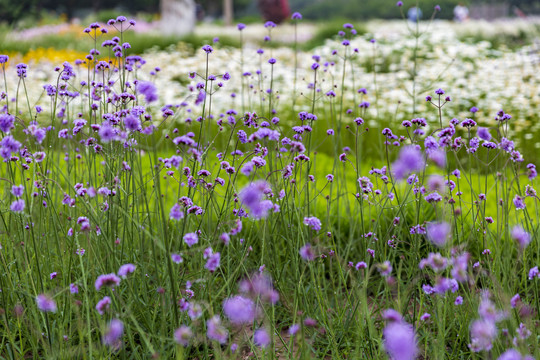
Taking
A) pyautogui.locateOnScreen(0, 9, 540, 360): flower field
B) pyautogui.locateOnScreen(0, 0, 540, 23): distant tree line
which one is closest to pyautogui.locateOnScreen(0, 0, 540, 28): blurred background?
pyautogui.locateOnScreen(0, 0, 540, 23): distant tree line

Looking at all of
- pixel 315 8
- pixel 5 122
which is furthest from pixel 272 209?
pixel 315 8

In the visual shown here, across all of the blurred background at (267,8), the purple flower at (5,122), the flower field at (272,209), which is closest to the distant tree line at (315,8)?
the blurred background at (267,8)

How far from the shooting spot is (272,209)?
6.91ft

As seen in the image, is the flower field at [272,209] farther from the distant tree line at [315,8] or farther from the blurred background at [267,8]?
the distant tree line at [315,8]

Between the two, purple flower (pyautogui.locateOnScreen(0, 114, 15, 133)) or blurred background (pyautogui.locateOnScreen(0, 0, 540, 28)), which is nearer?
purple flower (pyautogui.locateOnScreen(0, 114, 15, 133))

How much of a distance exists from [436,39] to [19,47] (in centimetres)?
908

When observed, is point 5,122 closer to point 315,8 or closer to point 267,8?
point 267,8

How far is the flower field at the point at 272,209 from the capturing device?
60.4 inches

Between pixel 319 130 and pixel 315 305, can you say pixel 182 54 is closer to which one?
pixel 319 130

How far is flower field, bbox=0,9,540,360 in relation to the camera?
5.03 ft

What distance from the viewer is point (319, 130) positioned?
571cm

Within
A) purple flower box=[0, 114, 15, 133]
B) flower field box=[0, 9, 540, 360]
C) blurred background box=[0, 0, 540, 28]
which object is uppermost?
blurred background box=[0, 0, 540, 28]

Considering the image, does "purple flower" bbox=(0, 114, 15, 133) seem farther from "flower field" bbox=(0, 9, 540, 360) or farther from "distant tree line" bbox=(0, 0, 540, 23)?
"distant tree line" bbox=(0, 0, 540, 23)

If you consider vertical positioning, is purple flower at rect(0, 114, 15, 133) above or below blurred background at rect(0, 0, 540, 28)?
below
